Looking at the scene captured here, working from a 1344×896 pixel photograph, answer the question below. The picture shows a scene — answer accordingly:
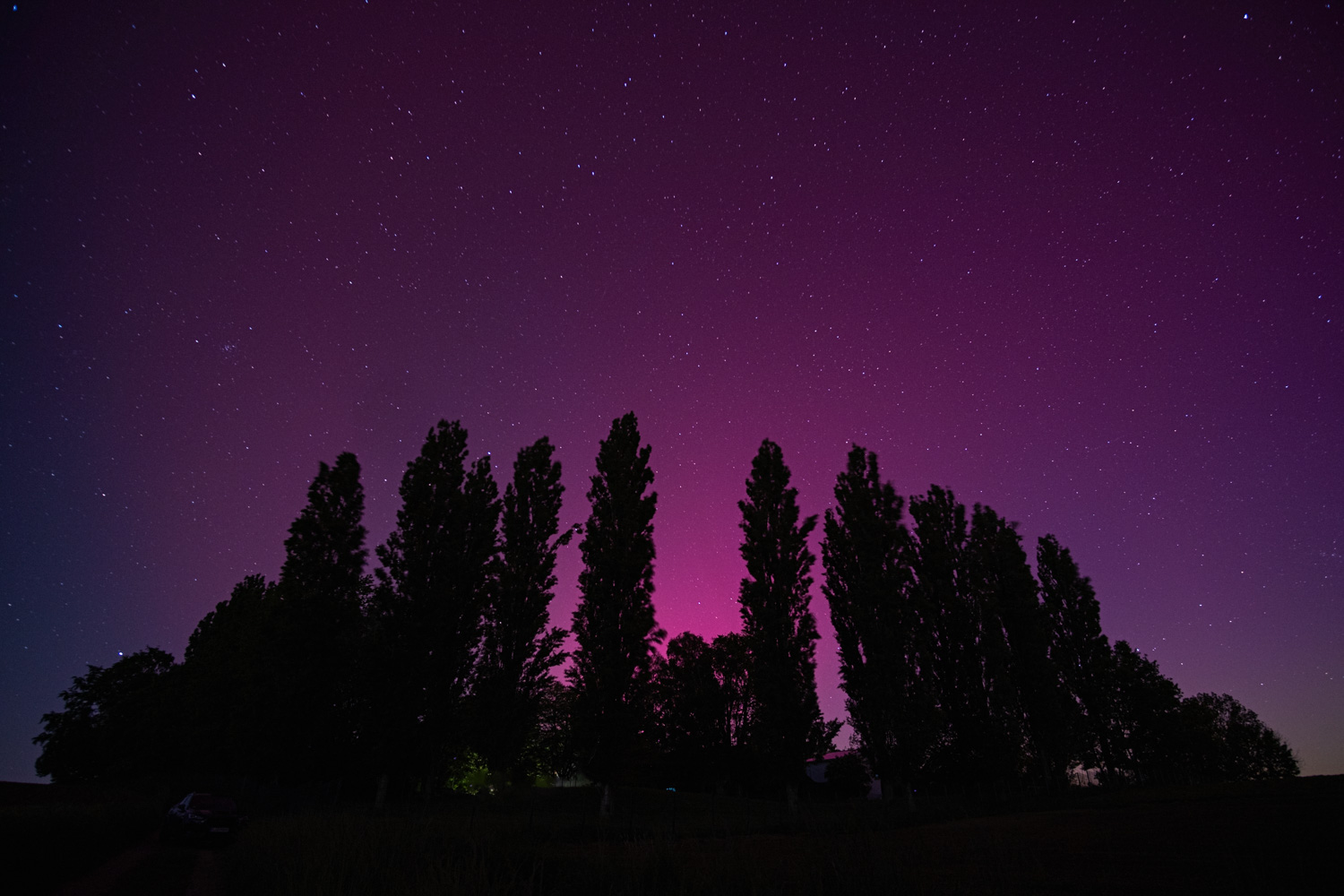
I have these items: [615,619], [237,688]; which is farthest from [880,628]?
[237,688]

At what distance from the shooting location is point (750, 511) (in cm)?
3062

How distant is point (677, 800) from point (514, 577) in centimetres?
2069

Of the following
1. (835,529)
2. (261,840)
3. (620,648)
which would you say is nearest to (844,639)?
(835,529)

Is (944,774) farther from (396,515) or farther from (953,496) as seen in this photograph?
(396,515)

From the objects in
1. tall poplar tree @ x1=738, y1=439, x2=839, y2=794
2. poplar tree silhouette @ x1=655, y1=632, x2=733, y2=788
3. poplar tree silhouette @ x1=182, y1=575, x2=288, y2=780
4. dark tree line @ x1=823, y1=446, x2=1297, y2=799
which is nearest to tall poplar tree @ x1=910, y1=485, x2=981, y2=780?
dark tree line @ x1=823, y1=446, x2=1297, y2=799

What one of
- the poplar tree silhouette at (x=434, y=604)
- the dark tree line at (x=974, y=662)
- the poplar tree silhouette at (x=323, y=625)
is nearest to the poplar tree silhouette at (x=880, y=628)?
the dark tree line at (x=974, y=662)

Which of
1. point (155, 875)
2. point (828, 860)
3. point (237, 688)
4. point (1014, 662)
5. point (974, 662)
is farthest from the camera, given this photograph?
A: point (237, 688)

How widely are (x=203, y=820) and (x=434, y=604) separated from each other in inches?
363

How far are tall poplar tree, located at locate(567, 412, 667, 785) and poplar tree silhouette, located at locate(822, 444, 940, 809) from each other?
9845 mm

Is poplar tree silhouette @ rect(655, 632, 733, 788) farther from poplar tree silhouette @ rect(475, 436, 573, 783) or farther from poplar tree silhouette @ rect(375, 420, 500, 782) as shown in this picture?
poplar tree silhouette @ rect(375, 420, 500, 782)

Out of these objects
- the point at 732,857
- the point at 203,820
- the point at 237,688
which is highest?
the point at 237,688

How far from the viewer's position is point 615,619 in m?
26.0

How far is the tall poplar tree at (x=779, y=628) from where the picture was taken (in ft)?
84.3

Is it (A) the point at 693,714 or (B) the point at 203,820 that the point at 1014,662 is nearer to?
(A) the point at 693,714
